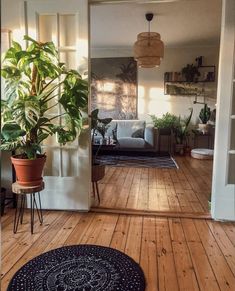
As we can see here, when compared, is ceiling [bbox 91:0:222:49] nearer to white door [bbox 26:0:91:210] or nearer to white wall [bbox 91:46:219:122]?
white wall [bbox 91:46:219:122]

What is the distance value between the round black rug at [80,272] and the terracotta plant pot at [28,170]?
0.63 m

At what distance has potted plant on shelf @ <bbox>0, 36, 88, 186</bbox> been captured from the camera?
2.15 meters

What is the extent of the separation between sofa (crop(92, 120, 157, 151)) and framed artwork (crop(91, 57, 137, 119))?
0.41 meters

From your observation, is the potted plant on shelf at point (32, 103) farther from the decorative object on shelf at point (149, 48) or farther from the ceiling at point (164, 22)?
the decorative object on shelf at point (149, 48)

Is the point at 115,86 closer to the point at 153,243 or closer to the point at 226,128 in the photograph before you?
the point at 226,128

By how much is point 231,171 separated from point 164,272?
1218 mm

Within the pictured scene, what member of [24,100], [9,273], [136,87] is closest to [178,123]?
[136,87]

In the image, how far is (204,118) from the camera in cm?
609

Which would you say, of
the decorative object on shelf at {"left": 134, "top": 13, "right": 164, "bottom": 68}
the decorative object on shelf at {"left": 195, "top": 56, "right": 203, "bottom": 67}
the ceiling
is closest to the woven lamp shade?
the decorative object on shelf at {"left": 134, "top": 13, "right": 164, "bottom": 68}

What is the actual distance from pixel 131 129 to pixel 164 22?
2472 mm

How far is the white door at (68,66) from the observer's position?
2.60 metres

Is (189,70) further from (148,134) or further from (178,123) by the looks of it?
(148,134)

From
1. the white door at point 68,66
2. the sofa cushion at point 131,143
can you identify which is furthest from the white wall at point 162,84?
the white door at point 68,66

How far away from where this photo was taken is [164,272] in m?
1.82
